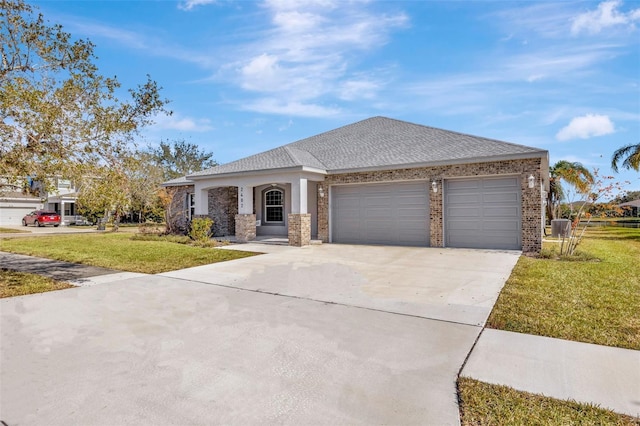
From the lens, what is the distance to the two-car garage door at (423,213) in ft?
40.3

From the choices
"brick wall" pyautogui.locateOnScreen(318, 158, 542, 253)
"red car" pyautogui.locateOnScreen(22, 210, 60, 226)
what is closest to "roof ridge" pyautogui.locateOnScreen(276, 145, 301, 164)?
"brick wall" pyautogui.locateOnScreen(318, 158, 542, 253)

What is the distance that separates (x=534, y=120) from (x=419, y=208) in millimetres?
7073

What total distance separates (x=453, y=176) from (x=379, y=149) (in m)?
4.10

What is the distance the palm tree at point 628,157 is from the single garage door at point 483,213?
47.3 ft

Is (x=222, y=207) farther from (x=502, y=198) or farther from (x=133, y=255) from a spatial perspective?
(x=502, y=198)

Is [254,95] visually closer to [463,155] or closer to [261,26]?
[261,26]

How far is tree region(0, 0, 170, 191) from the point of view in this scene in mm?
6953

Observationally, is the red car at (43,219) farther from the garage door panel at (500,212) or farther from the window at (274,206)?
the garage door panel at (500,212)

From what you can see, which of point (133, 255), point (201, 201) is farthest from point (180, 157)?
point (133, 255)

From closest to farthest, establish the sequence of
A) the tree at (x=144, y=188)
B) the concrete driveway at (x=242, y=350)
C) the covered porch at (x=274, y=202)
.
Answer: the concrete driveway at (x=242, y=350) < the tree at (x=144, y=188) < the covered porch at (x=274, y=202)

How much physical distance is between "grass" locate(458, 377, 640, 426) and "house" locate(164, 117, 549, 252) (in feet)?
33.2

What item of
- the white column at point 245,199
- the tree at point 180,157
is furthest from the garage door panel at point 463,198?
the tree at point 180,157

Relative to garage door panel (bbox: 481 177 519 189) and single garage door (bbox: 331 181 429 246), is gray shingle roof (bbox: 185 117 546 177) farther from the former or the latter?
single garage door (bbox: 331 181 429 246)

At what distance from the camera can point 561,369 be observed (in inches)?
137
